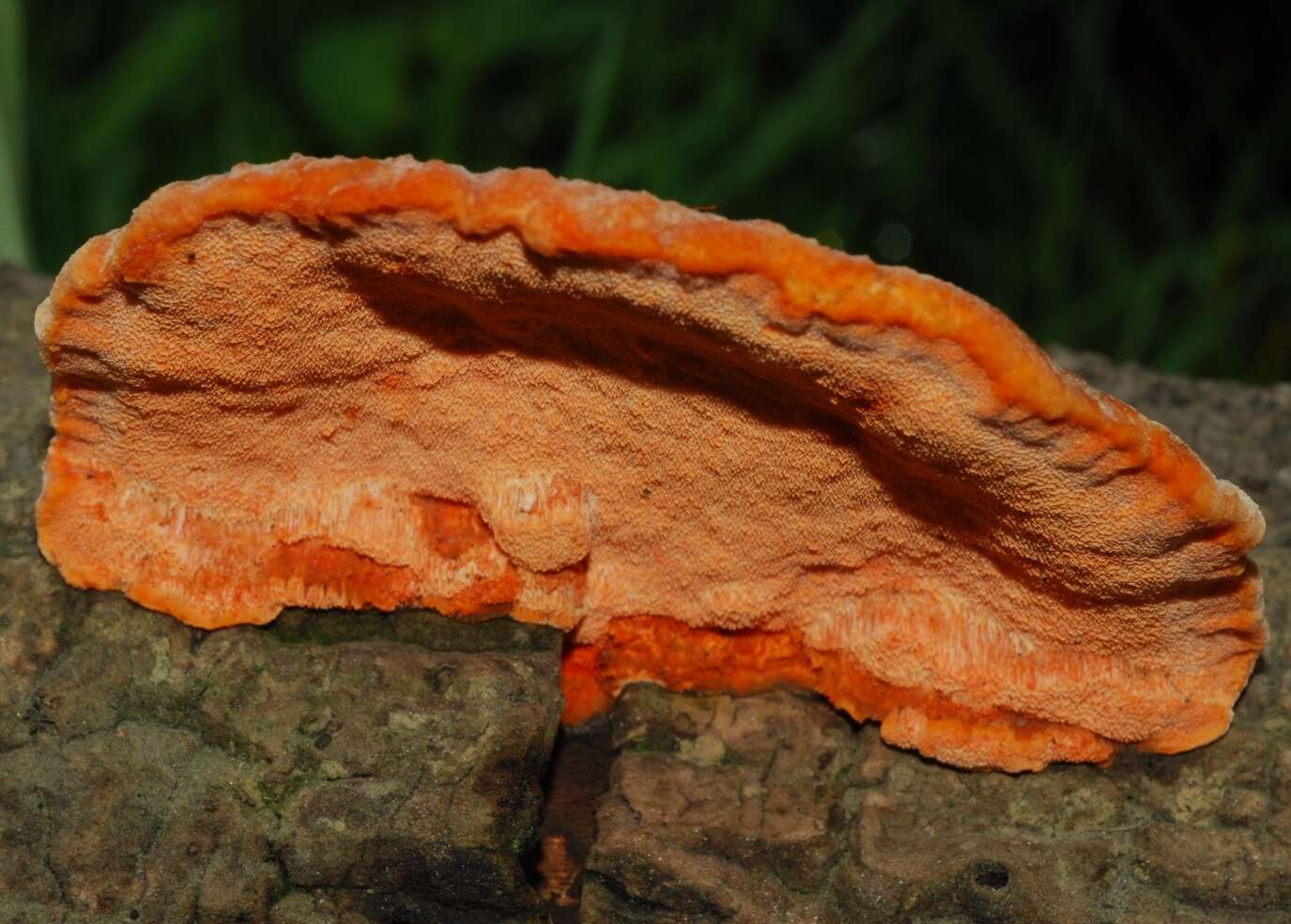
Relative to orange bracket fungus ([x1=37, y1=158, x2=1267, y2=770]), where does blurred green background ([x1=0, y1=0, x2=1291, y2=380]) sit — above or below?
above

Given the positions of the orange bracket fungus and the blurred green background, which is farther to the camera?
the blurred green background

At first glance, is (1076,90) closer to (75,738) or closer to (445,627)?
(445,627)

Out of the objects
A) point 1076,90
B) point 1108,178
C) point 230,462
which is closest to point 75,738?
point 230,462

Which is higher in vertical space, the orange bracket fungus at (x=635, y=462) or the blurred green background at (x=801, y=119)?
the blurred green background at (x=801, y=119)

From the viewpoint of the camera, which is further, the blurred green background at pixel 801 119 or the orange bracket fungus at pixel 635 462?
Answer: the blurred green background at pixel 801 119
